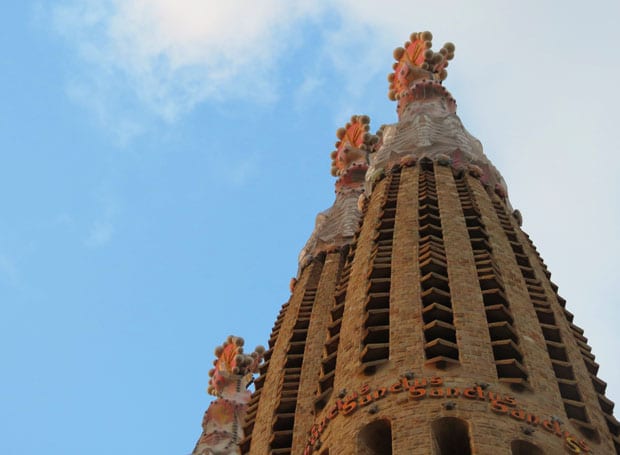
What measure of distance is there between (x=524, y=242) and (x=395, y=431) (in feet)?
53.9

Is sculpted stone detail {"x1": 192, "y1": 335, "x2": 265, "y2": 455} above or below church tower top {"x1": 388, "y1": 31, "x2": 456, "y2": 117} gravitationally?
below

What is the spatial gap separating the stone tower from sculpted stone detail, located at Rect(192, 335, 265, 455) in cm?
42

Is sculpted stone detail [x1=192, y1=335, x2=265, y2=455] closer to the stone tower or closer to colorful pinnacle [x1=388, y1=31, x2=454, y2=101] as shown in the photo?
the stone tower

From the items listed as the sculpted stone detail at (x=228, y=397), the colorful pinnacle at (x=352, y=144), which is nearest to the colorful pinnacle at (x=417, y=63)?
the colorful pinnacle at (x=352, y=144)

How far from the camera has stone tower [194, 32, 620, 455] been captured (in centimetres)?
3512

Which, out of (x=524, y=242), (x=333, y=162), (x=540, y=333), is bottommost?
(x=540, y=333)

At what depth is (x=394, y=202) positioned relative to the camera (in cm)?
5191

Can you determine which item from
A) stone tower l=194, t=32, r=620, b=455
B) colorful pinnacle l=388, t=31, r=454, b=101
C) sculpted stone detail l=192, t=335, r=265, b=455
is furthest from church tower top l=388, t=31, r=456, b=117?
sculpted stone detail l=192, t=335, r=265, b=455

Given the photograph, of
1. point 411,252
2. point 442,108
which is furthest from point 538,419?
point 442,108

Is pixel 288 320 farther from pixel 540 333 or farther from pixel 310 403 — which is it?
pixel 540 333

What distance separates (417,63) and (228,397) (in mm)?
17970

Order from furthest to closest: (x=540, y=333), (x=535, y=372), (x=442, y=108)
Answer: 1. (x=442, y=108)
2. (x=540, y=333)
3. (x=535, y=372)

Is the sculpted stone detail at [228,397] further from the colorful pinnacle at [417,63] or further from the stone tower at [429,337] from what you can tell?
the colorful pinnacle at [417,63]

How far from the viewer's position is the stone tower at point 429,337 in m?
35.1
